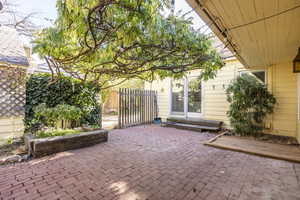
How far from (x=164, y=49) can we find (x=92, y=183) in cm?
272

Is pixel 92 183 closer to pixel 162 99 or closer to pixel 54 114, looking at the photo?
pixel 54 114

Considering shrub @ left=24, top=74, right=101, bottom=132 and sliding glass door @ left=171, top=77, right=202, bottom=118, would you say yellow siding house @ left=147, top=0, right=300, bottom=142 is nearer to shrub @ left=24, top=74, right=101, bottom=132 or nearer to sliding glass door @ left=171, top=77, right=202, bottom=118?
sliding glass door @ left=171, top=77, right=202, bottom=118

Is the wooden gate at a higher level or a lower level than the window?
lower

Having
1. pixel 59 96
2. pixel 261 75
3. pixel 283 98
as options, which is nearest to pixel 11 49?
pixel 59 96

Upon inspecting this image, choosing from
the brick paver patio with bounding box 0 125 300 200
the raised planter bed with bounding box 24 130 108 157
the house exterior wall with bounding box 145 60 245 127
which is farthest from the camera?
the house exterior wall with bounding box 145 60 245 127

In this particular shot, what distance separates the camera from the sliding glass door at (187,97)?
262 inches

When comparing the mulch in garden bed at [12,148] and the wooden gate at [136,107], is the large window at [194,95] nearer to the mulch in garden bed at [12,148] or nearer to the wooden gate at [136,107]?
the wooden gate at [136,107]

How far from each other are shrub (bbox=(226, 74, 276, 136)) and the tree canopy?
6.19ft

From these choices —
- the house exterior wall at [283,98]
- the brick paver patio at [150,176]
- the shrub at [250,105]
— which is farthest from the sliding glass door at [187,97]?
the brick paver patio at [150,176]

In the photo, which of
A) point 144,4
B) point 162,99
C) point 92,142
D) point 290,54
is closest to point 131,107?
point 162,99

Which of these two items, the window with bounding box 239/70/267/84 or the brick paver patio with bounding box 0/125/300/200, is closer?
the brick paver patio with bounding box 0/125/300/200

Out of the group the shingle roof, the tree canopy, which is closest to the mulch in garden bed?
the tree canopy

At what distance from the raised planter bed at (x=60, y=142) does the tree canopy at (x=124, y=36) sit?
1.82m

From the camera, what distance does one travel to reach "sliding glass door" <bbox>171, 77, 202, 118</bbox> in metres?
6.65
